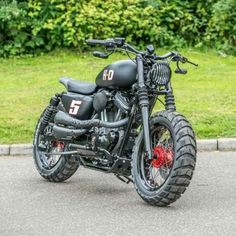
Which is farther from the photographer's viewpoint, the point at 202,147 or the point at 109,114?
the point at 202,147

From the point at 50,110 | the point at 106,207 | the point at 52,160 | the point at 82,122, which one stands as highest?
the point at 82,122

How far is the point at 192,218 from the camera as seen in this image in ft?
21.8

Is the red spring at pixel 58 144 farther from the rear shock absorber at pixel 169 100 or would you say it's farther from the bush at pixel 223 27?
the bush at pixel 223 27

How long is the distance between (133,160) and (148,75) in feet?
2.48

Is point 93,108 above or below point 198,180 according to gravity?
above

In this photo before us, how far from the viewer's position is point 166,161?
7.09 metres

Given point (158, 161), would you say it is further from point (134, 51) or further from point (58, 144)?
point (58, 144)

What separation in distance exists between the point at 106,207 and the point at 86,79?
7075 mm

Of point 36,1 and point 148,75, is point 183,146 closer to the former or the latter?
point 148,75

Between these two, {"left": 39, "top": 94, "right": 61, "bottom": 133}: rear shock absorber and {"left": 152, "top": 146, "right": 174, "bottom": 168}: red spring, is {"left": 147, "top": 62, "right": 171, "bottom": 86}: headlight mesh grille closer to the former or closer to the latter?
{"left": 152, "top": 146, "right": 174, "bottom": 168}: red spring

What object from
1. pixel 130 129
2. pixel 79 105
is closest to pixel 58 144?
pixel 79 105

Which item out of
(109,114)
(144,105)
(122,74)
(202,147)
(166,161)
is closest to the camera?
(166,161)

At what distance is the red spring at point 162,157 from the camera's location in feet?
23.1

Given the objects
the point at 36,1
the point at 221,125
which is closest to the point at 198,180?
the point at 221,125
